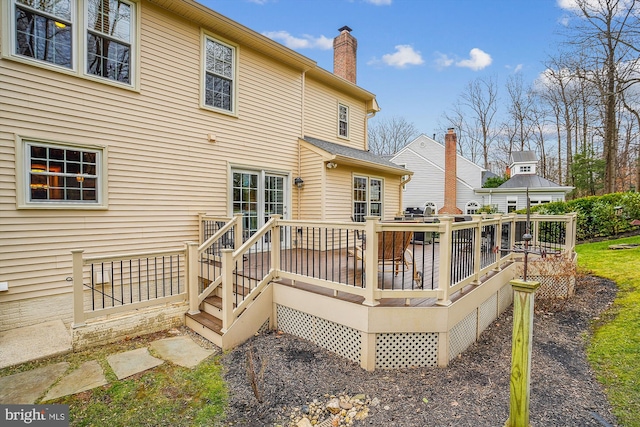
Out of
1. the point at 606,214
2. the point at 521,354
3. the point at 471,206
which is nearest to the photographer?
the point at 521,354

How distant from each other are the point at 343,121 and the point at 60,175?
8.18 meters

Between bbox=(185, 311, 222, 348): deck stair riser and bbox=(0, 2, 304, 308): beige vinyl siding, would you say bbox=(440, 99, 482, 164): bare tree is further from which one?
bbox=(185, 311, 222, 348): deck stair riser

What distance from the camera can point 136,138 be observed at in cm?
582

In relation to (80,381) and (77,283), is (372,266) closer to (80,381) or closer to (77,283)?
(80,381)

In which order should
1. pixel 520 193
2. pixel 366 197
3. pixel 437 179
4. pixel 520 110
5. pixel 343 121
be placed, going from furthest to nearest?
pixel 520 110, pixel 437 179, pixel 520 193, pixel 343 121, pixel 366 197

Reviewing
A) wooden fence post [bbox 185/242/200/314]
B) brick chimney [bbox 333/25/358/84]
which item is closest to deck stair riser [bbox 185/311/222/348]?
wooden fence post [bbox 185/242/200/314]

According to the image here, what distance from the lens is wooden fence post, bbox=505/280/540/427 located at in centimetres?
246

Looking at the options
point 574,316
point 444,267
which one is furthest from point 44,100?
point 574,316

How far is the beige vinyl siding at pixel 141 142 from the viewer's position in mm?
Answer: 4645

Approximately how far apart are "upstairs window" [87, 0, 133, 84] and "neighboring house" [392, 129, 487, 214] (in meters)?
18.6

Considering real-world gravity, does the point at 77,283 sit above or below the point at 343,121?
below

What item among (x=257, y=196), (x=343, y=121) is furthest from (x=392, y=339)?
(x=343, y=121)

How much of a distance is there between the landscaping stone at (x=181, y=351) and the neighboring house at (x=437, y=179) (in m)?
18.5

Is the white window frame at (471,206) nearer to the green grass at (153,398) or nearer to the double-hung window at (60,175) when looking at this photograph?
the green grass at (153,398)
